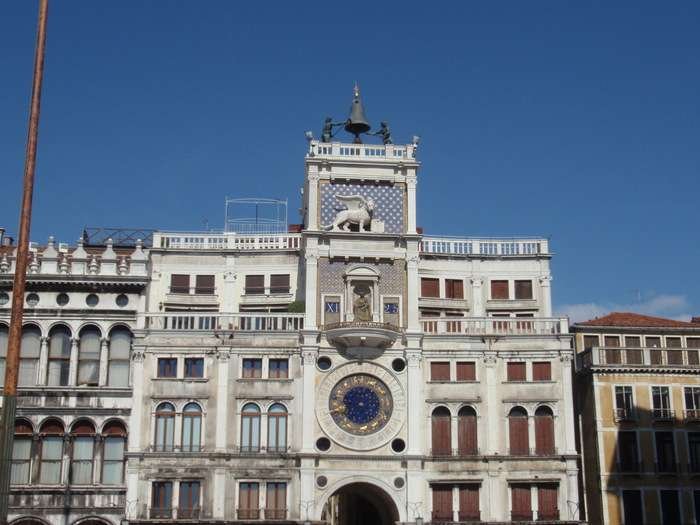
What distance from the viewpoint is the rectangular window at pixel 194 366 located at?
54719 mm

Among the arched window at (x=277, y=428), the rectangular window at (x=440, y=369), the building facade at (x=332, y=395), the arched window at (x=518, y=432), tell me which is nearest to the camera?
the building facade at (x=332, y=395)

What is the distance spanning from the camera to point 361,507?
6250cm

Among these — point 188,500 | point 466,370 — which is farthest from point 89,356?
point 466,370

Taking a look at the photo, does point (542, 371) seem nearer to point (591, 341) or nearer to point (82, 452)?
point (591, 341)

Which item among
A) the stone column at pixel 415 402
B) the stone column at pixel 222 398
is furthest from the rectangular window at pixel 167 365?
the stone column at pixel 415 402

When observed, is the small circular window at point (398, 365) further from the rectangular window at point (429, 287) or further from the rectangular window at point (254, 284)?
the rectangular window at point (254, 284)

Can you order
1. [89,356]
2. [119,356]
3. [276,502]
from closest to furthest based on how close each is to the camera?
1. [276,502]
2. [89,356]
3. [119,356]

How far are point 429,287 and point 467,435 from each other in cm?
941

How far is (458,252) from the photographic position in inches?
2389

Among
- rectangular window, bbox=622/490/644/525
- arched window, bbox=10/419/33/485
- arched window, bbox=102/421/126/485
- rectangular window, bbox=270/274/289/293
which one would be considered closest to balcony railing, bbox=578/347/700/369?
rectangular window, bbox=622/490/644/525

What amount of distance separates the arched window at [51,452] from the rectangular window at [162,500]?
5.35 meters

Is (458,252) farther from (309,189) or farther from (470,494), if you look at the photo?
(470,494)

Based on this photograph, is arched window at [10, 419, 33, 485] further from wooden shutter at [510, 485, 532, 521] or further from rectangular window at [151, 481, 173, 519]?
wooden shutter at [510, 485, 532, 521]

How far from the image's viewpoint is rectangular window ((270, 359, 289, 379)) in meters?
54.9
